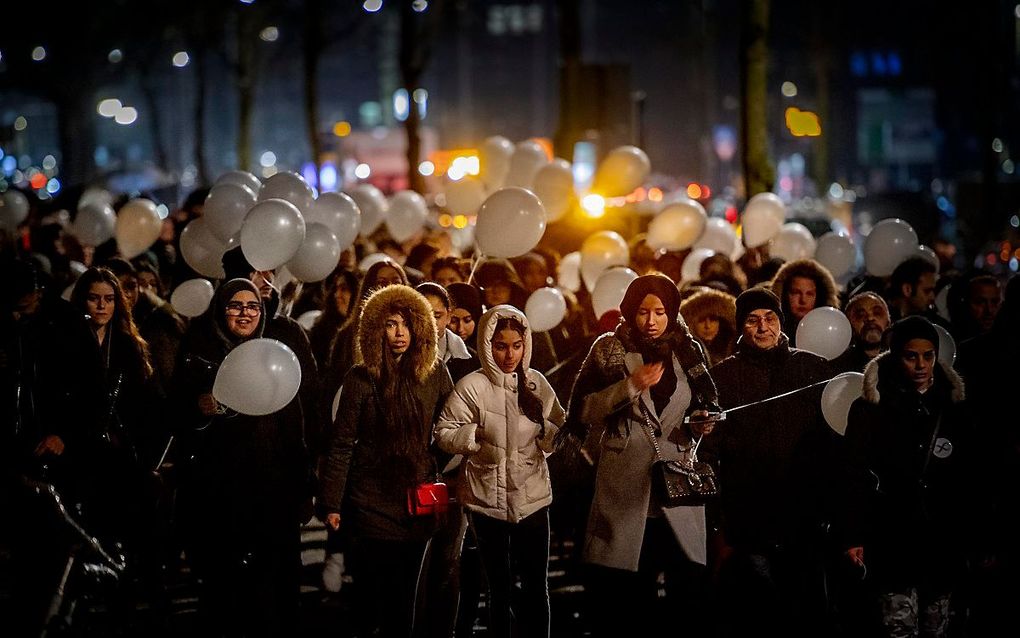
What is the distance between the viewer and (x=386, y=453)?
20.3 ft

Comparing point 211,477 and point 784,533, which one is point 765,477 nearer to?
point 784,533

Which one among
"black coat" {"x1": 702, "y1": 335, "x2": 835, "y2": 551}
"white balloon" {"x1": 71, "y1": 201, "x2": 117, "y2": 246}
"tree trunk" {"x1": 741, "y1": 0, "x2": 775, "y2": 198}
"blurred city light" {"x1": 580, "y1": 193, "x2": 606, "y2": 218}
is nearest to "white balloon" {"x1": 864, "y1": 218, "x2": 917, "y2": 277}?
"black coat" {"x1": 702, "y1": 335, "x2": 835, "y2": 551}

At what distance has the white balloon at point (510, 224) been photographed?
9406 millimetres

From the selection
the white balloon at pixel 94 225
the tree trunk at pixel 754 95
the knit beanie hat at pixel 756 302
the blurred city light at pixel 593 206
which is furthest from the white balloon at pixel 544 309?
the tree trunk at pixel 754 95

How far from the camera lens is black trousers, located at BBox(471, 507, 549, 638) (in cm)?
620

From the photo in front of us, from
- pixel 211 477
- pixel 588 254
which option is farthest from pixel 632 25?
pixel 211 477

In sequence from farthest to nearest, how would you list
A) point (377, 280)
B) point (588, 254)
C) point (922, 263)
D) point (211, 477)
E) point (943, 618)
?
point (588, 254)
point (922, 263)
point (377, 280)
point (211, 477)
point (943, 618)

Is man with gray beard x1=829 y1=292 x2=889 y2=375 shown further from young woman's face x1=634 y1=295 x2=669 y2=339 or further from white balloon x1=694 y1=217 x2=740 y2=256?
white balloon x1=694 y1=217 x2=740 y2=256

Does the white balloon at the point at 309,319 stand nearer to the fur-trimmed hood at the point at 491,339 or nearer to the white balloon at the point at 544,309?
the white balloon at the point at 544,309

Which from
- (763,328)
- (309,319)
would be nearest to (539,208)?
(309,319)

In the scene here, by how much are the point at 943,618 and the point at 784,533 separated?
86cm

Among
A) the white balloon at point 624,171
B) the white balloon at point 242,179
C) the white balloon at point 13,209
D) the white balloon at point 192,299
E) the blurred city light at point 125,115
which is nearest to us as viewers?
the white balloon at point 192,299

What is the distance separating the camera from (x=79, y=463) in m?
6.67

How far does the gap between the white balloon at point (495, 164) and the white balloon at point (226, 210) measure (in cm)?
414
